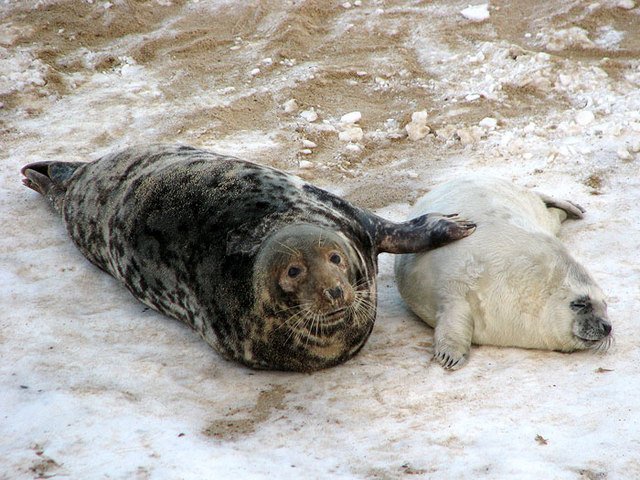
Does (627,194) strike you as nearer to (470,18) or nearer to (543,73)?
(543,73)

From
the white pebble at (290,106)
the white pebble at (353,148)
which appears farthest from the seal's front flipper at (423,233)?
the white pebble at (290,106)

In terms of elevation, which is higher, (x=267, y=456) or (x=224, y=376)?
(x=267, y=456)

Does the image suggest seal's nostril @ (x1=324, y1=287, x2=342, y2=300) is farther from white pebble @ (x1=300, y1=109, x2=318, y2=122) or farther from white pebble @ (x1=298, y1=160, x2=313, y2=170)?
white pebble @ (x1=300, y1=109, x2=318, y2=122)

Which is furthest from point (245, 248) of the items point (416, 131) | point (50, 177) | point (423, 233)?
point (416, 131)

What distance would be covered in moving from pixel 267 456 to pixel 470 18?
625 cm

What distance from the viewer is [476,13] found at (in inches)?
316

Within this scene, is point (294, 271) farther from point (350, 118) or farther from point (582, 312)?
point (350, 118)

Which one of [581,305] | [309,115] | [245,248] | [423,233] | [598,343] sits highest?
[245,248]

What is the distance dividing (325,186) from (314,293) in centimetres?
244

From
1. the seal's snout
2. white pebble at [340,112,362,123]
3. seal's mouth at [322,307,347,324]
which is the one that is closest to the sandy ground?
white pebble at [340,112,362,123]

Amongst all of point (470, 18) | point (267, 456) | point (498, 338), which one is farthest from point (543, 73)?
point (267, 456)

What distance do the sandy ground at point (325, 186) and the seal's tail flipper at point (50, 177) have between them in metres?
0.13

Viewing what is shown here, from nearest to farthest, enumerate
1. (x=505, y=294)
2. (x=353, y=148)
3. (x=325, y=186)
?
(x=505, y=294), (x=325, y=186), (x=353, y=148)

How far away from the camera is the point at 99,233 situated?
15.0ft
